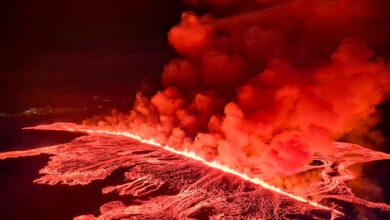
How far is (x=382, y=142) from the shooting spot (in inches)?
963

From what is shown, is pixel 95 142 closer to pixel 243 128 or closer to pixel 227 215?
pixel 243 128

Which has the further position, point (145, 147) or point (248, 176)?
point (145, 147)

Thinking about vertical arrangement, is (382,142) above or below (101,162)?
above

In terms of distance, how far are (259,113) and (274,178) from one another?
4.84 meters

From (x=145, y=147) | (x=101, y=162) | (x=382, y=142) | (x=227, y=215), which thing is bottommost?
(x=227, y=215)

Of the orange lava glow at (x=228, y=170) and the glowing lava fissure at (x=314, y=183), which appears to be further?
the glowing lava fissure at (x=314, y=183)

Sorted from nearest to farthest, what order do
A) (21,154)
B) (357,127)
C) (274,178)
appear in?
(274,178) → (21,154) → (357,127)

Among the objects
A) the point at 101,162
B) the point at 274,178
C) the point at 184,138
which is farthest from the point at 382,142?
the point at 101,162

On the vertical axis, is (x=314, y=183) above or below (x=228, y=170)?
below

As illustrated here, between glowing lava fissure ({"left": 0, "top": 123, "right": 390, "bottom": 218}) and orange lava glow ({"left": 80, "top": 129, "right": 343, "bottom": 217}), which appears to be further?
glowing lava fissure ({"left": 0, "top": 123, "right": 390, "bottom": 218})

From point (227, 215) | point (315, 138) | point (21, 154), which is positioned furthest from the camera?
point (21, 154)

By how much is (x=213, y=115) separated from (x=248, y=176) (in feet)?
19.6

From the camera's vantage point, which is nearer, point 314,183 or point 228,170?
point 314,183

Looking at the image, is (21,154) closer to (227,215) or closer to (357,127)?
(227,215)
